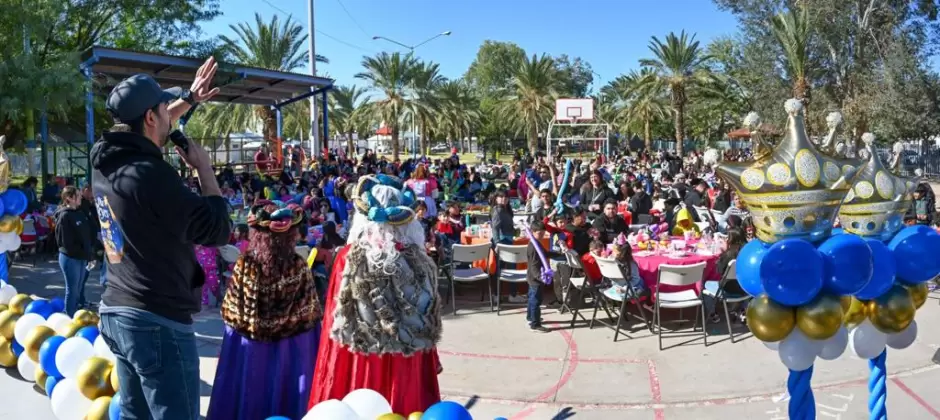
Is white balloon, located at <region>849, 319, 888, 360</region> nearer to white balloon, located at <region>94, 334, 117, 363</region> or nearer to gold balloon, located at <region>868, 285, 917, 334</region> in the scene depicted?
gold balloon, located at <region>868, 285, 917, 334</region>

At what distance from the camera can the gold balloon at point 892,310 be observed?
3666 mm

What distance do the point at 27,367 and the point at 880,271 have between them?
609 cm

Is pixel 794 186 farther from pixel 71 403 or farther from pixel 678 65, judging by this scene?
pixel 678 65

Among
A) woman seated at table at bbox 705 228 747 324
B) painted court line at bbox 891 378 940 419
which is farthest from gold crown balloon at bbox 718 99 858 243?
woman seated at table at bbox 705 228 747 324

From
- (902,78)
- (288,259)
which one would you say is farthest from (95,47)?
(902,78)

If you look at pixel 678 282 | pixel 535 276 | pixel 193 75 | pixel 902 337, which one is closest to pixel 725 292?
pixel 678 282

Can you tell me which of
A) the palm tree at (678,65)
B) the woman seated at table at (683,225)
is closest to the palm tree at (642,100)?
the palm tree at (678,65)

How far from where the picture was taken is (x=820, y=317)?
3.25 m

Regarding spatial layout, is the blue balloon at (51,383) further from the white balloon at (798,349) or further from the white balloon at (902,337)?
the white balloon at (902,337)

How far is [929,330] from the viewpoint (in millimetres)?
7270

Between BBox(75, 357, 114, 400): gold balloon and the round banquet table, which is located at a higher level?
the round banquet table

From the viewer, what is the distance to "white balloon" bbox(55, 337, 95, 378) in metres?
→ 4.82

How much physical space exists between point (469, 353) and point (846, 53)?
88.4 ft

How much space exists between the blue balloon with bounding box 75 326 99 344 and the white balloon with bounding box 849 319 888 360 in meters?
4.99
